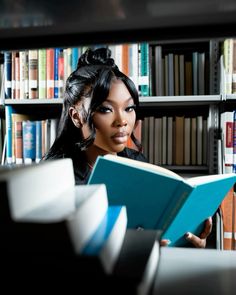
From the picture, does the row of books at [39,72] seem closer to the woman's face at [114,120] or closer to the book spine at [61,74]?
the book spine at [61,74]

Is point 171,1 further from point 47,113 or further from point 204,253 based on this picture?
point 47,113

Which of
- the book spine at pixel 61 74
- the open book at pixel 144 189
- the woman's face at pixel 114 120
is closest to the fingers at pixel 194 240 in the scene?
the open book at pixel 144 189

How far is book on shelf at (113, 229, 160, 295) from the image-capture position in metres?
0.27

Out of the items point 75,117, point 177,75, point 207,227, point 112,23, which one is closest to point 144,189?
point 112,23

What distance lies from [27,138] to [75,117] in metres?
0.64

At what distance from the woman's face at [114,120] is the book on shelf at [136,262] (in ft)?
3.30

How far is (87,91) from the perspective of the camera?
1437 mm

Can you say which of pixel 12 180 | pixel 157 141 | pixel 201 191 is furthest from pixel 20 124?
pixel 12 180

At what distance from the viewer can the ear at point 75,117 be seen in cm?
148

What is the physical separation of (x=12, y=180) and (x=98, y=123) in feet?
3.82

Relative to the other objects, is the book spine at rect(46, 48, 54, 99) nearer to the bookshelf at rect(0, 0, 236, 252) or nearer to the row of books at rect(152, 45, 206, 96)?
the row of books at rect(152, 45, 206, 96)

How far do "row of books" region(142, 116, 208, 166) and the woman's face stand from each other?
532 millimetres

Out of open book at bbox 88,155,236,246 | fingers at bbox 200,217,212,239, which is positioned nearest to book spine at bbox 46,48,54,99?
fingers at bbox 200,217,212,239

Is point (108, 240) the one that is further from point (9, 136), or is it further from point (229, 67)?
point (9, 136)
